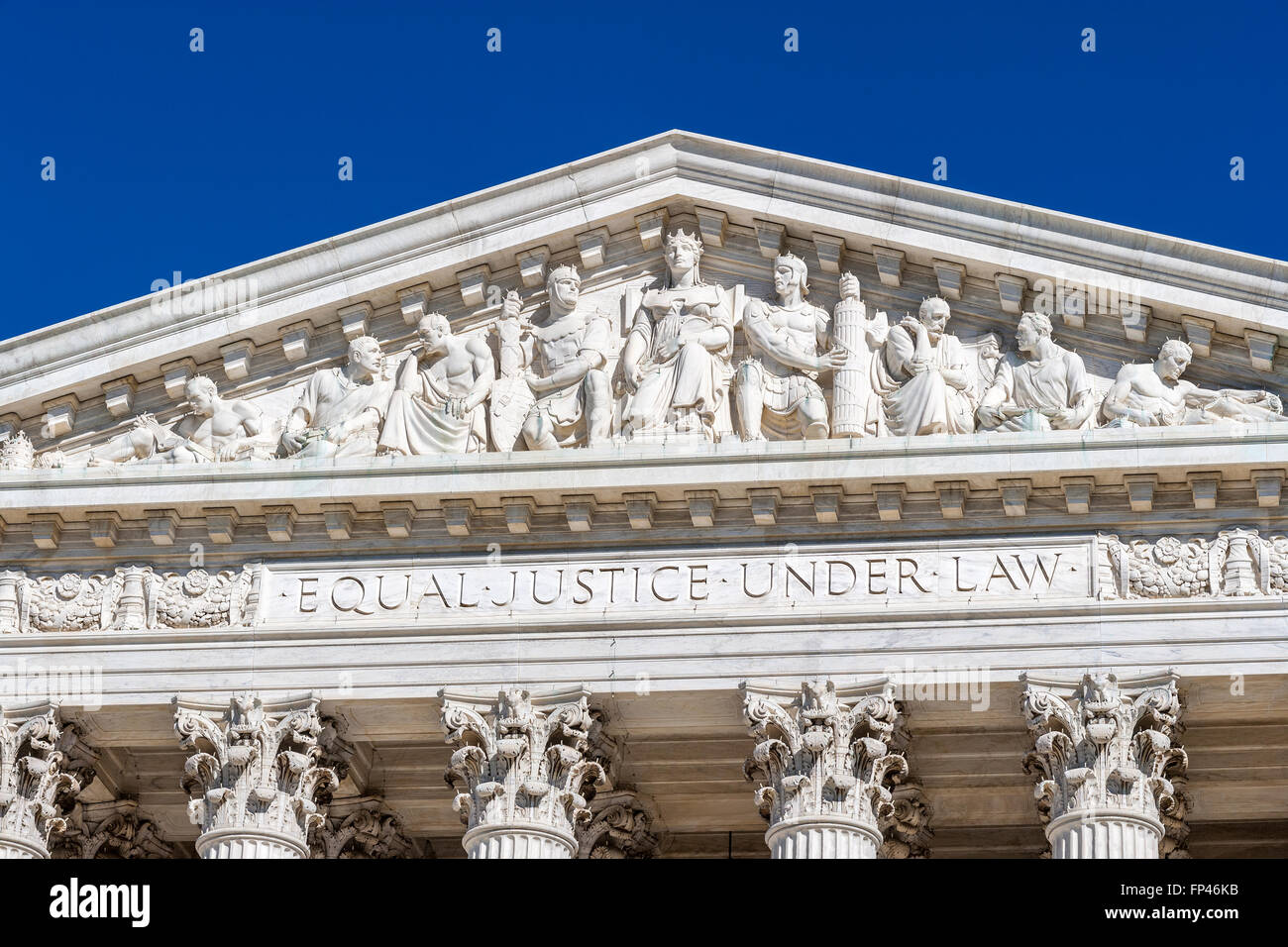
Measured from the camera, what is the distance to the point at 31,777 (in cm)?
3066

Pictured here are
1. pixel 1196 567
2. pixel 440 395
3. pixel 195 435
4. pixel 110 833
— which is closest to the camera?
pixel 1196 567

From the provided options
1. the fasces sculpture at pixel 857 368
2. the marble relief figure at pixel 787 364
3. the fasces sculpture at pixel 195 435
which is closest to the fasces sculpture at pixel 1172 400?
the fasces sculpture at pixel 857 368

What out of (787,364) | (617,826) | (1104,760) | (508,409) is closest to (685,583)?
(787,364)

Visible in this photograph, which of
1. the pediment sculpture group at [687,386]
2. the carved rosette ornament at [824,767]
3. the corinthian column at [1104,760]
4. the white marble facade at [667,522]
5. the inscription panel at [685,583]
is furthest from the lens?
the pediment sculpture group at [687,386]

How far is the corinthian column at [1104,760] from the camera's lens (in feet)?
93.1

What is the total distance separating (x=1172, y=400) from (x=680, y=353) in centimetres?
559

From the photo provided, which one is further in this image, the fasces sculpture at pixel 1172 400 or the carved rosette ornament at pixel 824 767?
the fasces sculpture at pixel 1172 400

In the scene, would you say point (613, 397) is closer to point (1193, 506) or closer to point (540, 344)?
point (540, 344)

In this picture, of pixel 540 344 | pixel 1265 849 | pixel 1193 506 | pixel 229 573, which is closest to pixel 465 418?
pixel 540 344

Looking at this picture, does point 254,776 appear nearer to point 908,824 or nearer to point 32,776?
point 32,776

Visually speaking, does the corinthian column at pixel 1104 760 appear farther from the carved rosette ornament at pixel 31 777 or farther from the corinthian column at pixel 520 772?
the carved rosette ornament at pixel 31 777

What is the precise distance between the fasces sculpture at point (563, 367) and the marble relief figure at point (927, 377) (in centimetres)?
326

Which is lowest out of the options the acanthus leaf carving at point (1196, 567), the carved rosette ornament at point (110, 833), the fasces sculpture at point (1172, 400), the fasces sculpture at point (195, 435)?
the carved rosette ornament at point (110, 833)
